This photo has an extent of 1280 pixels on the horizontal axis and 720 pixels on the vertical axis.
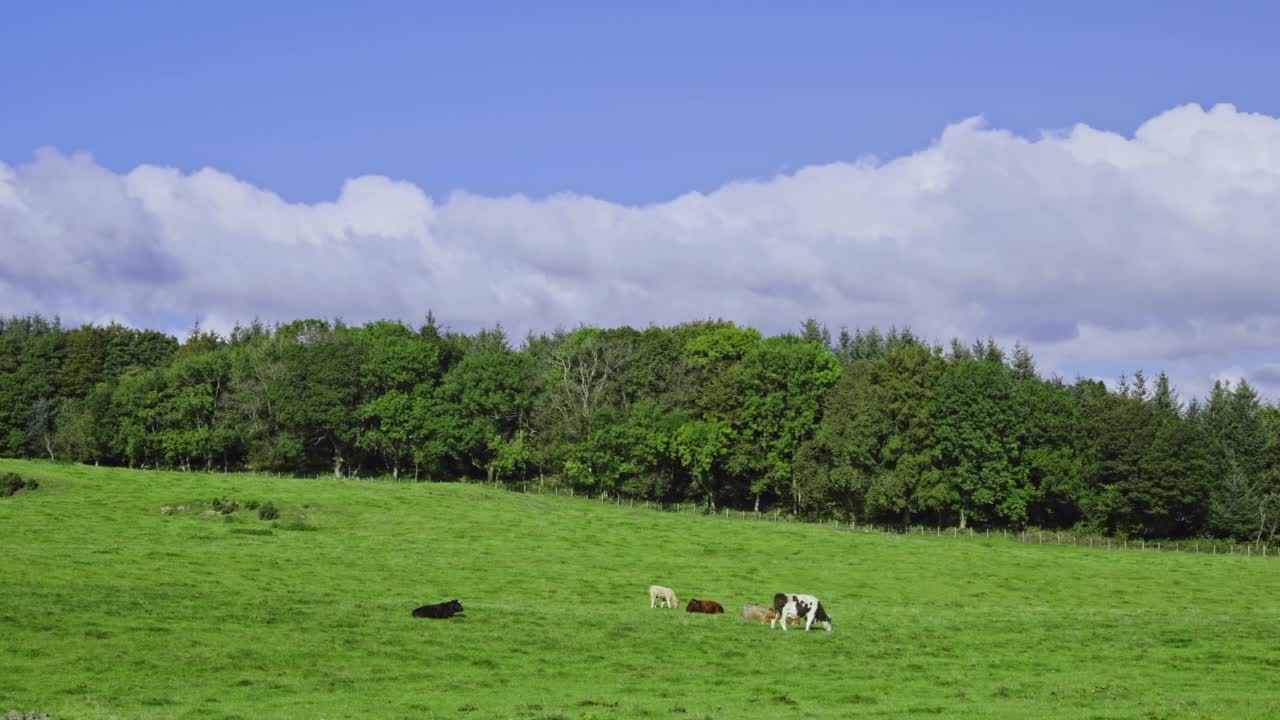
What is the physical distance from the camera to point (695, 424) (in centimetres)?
10819

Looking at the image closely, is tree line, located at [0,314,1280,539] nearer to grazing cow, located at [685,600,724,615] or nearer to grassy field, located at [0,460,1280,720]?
grassy field, located at [0,460,1280,720]

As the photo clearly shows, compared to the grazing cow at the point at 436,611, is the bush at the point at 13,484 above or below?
above

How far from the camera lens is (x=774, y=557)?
6825cm

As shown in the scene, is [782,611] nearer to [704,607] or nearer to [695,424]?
[704,607]

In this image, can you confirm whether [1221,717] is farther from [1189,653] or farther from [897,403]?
[897,403]

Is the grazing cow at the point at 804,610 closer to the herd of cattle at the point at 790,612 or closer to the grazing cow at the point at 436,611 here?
the herd of cattle at the point at 790,612

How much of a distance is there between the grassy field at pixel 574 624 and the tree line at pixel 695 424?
18648 millimetres

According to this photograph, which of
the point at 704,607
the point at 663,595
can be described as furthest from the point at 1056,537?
the point at 704,607

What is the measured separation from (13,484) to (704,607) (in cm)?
6087

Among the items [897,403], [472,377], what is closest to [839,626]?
[897,403]

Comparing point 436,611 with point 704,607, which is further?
point 704,607

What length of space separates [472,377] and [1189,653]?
293 ft

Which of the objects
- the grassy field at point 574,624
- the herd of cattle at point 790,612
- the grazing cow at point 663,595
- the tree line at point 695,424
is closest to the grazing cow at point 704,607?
the herd of cattle at point 790,612

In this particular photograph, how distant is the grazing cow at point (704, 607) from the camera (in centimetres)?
4406
